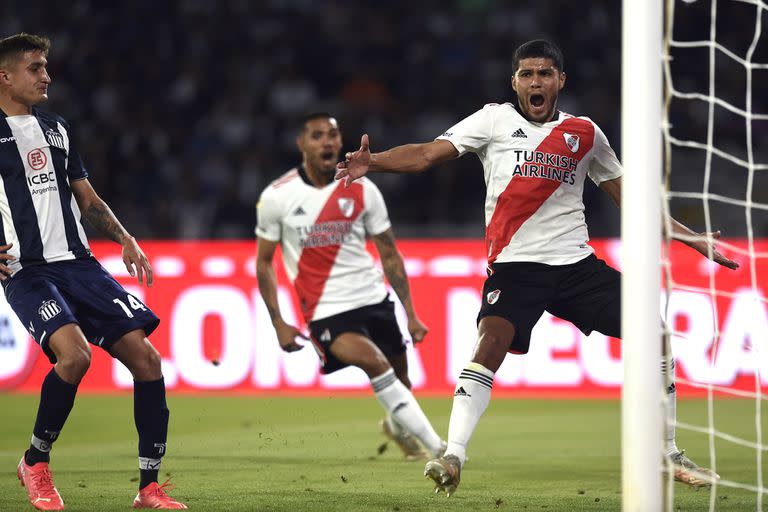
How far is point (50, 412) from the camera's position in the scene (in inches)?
201

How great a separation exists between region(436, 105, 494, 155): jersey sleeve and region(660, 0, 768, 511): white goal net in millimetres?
989

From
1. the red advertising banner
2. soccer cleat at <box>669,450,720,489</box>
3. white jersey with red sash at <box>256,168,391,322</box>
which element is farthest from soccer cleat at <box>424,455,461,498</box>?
the red advertising banner

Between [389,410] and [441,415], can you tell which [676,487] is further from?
[441,415]

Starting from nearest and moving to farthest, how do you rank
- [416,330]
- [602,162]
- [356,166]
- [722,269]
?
[356,166], [602,162], [416,330], [722,269]

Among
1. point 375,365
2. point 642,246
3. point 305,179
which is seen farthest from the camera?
point 305,179

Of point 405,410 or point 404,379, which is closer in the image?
point 405,410

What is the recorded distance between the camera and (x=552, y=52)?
547 cm

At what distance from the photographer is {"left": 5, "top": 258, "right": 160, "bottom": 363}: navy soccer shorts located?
16.5 feet

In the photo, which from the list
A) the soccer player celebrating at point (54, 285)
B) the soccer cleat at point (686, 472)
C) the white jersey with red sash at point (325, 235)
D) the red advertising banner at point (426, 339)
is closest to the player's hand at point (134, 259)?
the soccer player celebrating at point (54, 285)

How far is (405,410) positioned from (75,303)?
218 cm

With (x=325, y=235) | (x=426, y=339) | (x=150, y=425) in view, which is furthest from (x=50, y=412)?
(x=426, y=339)

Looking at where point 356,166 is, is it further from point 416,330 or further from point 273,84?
point 273,84

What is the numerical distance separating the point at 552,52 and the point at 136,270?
2155 millimetres

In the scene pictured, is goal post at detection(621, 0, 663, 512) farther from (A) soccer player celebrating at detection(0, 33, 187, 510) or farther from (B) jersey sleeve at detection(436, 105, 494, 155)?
(A) soccer player celebrating at detection(0, 33, 187, 510)
